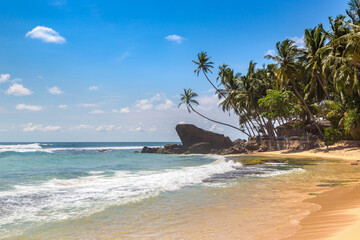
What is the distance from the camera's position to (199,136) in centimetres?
5469

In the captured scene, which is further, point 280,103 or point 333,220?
point 280,103

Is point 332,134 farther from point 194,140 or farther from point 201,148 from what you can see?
point 194,140

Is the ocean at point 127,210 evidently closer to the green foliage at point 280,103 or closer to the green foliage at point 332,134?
the green foliage at point 332,134

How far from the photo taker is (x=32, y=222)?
6238mm

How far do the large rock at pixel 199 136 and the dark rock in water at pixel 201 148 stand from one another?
279cm

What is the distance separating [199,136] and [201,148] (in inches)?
175

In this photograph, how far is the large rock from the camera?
54.2m

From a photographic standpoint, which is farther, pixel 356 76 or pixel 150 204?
pixel 356 76

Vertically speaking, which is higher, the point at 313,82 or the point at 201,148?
the point at 313,82

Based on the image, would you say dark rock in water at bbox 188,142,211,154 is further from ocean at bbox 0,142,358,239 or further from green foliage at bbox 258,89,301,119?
ocean at bbox 0,142,358,239

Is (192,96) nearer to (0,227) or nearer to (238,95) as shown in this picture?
(238,95)

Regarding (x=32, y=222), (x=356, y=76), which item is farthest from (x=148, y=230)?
(x=356, y=76)

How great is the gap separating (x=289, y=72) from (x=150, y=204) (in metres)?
30.3

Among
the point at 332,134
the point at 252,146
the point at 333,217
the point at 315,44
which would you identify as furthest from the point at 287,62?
the point at 333,217
